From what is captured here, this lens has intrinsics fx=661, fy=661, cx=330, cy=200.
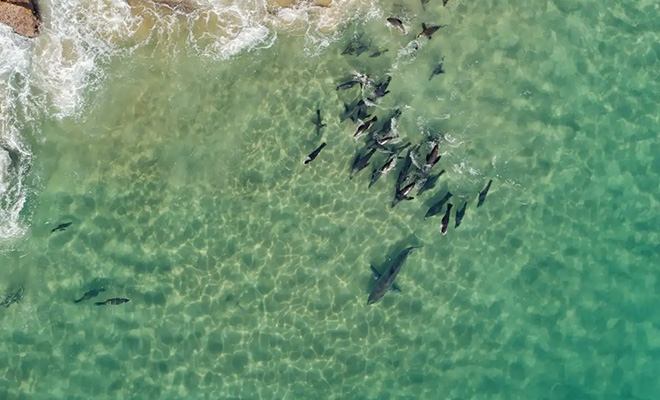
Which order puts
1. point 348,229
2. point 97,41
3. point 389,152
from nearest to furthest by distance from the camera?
point 97,41, point 389,152, point 348,229

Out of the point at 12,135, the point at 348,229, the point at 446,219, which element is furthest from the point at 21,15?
the point at 446,219

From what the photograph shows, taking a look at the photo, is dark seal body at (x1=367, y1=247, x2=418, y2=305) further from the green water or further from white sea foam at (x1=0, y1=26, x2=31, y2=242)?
white sea foam at (x1=0, y1=26, x2=31, y2=242)

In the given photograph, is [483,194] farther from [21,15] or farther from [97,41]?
[21,15]

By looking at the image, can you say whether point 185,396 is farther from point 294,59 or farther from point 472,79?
point 472,79

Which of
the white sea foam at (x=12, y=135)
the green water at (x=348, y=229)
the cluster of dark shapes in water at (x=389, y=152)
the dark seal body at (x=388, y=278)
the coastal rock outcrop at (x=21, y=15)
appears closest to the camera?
the coastal rock outcrop at (x=21, y=15)

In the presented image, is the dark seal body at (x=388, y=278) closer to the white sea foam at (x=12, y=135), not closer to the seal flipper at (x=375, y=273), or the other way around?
the seal flipper at (x=375, y=273)

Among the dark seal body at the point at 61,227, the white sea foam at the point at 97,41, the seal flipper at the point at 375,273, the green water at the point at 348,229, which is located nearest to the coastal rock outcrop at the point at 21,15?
the white sea foam at the point at 97,41

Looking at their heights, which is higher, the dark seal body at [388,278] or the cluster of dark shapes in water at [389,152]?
the cluster of dark shapes in water at [389,152]

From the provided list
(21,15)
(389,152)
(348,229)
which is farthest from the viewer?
(348,229)
